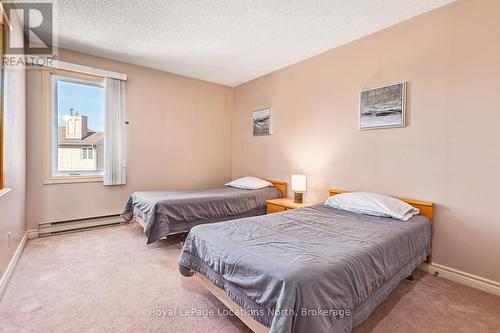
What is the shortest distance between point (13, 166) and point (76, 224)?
1.47 metres

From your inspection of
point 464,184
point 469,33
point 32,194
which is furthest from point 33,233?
point 469,33

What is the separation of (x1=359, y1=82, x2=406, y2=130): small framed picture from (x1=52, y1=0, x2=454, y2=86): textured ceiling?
0.71 m

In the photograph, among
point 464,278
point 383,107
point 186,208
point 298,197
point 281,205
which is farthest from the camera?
point 298,197

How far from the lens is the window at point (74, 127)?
11.2ft

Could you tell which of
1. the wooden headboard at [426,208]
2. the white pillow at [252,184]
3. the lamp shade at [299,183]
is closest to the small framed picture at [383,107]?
the wooden headboard at [426,208]

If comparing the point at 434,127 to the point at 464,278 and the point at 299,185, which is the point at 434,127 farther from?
the point at 299,185

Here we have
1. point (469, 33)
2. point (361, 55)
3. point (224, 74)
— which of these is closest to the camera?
point (469, 33)

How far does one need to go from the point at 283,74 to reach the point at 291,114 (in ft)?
2.30

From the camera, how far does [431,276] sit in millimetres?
2396

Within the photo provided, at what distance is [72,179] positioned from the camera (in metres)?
3.56

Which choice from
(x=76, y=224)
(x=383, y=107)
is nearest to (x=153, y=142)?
(x=76, y=224)

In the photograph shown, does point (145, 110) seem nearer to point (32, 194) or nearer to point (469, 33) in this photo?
point (32, 194)

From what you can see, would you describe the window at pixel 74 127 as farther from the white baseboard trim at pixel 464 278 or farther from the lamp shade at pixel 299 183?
the white baseboard trim at pixel 464 278

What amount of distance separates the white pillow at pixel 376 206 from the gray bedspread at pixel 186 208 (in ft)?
4.37
